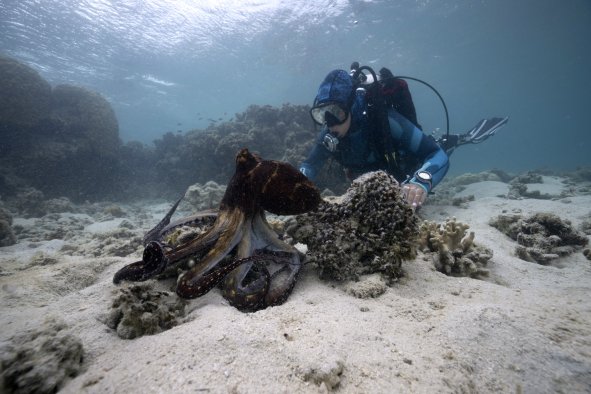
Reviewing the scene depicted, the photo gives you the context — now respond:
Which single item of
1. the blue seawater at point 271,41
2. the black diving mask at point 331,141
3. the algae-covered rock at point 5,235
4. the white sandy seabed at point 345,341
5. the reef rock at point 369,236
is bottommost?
the algae-covered rock at point 5,235

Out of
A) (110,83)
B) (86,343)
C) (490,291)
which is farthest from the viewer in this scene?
(110,83)

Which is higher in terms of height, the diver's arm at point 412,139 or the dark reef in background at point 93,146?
the diver's arm at point 412,139

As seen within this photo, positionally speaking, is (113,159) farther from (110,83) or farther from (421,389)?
(110,83)

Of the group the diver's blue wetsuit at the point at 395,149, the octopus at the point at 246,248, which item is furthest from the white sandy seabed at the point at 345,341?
the diver's blue wetsuit at the point at 395,149

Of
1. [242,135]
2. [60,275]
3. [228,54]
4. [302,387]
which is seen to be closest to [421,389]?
[302,387]

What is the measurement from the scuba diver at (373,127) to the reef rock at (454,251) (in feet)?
5.93

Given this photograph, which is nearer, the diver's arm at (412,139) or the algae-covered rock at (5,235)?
the diver's arm at (412,139)

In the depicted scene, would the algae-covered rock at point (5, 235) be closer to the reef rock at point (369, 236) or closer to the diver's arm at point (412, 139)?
the reef rock at point (369, 236)

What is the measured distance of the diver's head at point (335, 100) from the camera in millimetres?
5488

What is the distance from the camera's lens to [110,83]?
138 feet

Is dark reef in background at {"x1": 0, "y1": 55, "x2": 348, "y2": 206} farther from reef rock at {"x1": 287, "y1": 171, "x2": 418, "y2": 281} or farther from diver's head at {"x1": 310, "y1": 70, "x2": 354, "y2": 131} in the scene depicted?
reef rock at {"x1": 287, "y1": 171, "x2": 418, "y2": 281}

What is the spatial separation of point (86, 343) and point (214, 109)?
7921cm

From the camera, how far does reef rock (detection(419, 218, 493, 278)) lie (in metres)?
3.19

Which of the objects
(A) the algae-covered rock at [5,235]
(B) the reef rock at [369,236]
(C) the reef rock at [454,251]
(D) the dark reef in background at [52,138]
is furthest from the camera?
(D) the dark reef in background at [52,138]
